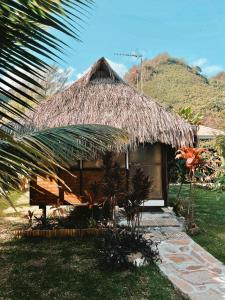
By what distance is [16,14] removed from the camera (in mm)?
1184

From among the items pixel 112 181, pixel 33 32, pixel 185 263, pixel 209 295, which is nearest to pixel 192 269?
pixel 185 263

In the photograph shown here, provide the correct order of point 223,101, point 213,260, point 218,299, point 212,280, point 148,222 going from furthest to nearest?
point 223,101
point 148,222
point 213,260
point 212,280
point 218,299

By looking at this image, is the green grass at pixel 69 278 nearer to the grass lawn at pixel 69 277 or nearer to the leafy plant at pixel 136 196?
the grass lawn at pixel 69 277

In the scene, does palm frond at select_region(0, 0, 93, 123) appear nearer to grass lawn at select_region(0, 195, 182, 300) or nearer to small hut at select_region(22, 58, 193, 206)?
grass lawn at select_region(0, 195, 182, 300)

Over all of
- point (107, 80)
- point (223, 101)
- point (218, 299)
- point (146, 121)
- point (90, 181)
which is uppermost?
point (223, 101)

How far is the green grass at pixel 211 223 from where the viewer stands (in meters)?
6.32

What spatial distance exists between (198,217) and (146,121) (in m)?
2.64

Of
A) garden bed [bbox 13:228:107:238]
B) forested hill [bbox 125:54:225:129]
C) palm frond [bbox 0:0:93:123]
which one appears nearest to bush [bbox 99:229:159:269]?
garden bed [bbox 13:228:107:238]

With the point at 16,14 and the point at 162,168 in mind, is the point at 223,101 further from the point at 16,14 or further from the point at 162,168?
the point at 16,14

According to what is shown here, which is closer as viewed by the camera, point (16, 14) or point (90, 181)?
point (16, 14)

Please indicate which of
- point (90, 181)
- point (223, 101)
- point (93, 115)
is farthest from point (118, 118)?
point (223, 101)

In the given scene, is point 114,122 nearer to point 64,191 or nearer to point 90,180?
point 90,180

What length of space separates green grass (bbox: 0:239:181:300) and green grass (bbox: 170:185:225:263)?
1.55m

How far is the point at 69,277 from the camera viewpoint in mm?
4859
